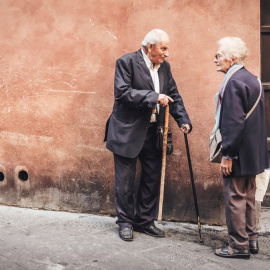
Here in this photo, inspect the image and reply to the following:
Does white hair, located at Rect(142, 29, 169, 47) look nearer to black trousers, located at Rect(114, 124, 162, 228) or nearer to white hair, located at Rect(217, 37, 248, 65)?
white hair, located at Rect(217, 37, 248, 65)

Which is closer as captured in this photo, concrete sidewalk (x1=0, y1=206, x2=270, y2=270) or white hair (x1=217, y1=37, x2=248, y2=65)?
concrete sidewalk (x1=0, y1=206, x2=270, y2=270)

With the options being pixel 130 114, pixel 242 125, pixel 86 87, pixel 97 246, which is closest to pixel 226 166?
pixel 242 125

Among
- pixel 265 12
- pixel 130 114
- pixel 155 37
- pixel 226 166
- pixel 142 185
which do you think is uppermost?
pixel 265 12

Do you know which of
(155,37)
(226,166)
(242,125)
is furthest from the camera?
(155,37)

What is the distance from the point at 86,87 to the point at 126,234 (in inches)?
64.7

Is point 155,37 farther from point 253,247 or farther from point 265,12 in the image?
point 253,247

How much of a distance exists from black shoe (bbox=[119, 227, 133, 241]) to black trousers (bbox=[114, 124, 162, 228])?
51 mm

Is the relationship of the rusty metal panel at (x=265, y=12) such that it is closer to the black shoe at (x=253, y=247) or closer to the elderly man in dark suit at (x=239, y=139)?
the elderly man in dark suit at (x=239, y=139)

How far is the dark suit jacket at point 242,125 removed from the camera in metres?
3.24

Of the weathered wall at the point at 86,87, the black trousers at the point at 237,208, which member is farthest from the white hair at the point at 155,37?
the black trousers at the point at 237,208

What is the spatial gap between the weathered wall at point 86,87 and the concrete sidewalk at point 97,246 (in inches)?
11.7

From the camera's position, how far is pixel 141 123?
12.6ft

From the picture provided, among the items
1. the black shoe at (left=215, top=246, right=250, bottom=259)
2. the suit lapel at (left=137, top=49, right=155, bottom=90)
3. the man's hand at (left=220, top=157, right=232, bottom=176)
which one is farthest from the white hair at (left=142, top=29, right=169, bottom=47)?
the black shoe at (left=215, top=246, right=250, bottom=259)

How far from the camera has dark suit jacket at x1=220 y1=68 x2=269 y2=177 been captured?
3240 millimetres
